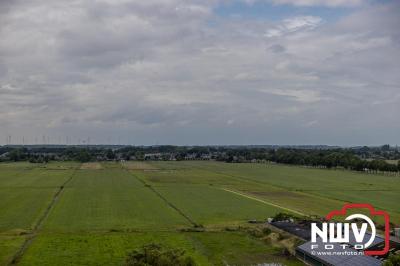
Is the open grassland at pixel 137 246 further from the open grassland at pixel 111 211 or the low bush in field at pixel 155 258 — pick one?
the low bush in field at pixel 155 258

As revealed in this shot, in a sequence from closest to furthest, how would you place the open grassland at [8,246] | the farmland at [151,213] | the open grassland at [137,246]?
the open grassland at [137,246] < the open grassland at [8,246] < the farmland at [151,213]

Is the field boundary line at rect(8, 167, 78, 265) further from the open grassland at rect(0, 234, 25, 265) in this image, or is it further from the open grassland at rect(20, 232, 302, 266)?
the open grassland at rect(20, 232, 302, 266)

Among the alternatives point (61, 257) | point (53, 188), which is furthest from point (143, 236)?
point (53, 188)

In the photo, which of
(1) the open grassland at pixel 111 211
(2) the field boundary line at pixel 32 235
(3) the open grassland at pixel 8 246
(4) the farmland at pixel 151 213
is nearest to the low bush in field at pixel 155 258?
(4) the farmland at pixel 151 213

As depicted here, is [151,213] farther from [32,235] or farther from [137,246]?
[137,246]

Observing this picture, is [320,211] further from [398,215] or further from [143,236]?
[143,236]

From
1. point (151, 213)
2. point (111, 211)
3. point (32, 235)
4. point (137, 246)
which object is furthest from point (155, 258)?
point (111, 211)

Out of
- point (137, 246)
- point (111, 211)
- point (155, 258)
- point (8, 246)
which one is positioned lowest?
point (8, 246)

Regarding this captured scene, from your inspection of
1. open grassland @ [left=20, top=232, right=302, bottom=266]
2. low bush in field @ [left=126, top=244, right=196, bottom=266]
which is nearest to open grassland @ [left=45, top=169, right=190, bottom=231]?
open grassland @ [left=20, top=232, right=302, bottom=266]
